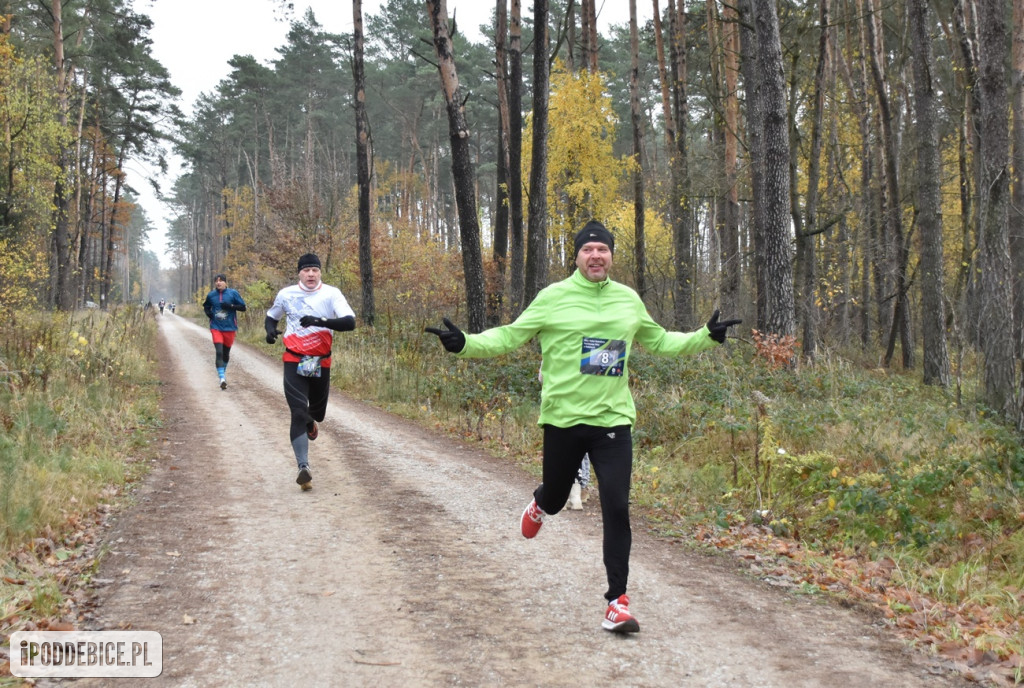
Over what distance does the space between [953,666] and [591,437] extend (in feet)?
7.35

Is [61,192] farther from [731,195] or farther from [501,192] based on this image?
[731,195]

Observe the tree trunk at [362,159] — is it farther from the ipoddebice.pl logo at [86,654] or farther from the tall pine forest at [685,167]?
the ipoddebice.pl logo at [86,654]

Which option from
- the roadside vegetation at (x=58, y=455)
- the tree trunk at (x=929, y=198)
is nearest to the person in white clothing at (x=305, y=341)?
the roadside vegetation at (x=58, y=455)

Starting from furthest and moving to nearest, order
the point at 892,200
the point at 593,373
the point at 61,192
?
the point at 61,192
the point at 892,200
the point at 593,373

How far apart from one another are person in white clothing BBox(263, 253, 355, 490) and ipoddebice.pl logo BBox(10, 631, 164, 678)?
350 centimetres

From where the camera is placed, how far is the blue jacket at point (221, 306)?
1522 centimetres

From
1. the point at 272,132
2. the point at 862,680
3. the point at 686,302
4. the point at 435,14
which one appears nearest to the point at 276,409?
the point at 435,14

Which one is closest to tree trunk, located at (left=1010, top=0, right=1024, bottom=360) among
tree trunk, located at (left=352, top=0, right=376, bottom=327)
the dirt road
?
the dirt road

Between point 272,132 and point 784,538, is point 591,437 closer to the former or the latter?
point 784,538

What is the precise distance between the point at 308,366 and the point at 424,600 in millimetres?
3623

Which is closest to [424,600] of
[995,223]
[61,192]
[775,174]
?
[995,223]

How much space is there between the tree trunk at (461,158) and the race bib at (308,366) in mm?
7128

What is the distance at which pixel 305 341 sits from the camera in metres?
7.73

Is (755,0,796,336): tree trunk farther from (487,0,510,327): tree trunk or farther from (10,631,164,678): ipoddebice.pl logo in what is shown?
Result: (10,631,164,678): ipoddebice.pl logo
